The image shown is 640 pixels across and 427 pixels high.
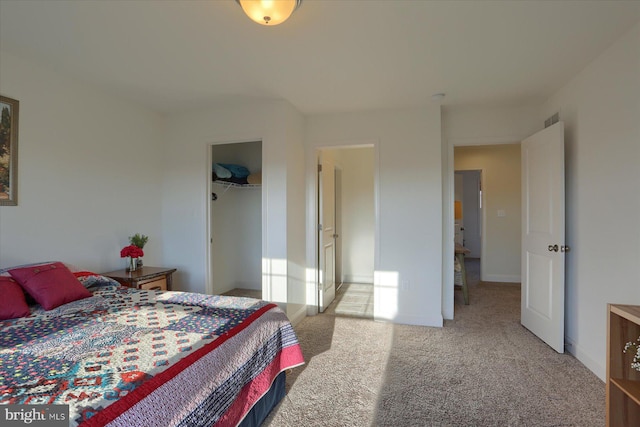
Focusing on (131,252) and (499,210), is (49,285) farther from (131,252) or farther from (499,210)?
(499,210)

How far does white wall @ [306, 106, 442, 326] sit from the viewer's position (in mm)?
3408

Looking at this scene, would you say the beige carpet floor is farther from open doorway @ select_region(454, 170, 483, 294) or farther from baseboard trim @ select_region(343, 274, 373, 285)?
open doorway @ select_region(454, 170, 483, 294)

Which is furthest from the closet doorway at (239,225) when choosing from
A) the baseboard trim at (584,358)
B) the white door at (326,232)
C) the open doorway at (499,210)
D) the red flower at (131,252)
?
the baseboard trim at (584,358)

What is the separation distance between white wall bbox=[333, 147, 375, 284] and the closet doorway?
1436 millimetres

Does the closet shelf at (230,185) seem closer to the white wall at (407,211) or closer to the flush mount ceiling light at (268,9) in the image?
the white wall at (407,211)

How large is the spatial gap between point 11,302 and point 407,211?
3.30m

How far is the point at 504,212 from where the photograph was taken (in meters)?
5.44

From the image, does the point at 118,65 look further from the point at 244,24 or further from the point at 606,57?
the point at 606,57

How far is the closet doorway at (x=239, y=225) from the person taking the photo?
14.8ft

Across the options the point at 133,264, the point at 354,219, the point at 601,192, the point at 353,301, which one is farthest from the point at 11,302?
the point at 354,219

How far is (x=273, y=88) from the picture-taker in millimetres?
3004

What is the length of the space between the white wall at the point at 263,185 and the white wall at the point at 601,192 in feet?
8.53

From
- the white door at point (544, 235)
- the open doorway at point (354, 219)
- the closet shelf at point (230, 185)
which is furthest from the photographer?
the open doorway at point (354, 219)

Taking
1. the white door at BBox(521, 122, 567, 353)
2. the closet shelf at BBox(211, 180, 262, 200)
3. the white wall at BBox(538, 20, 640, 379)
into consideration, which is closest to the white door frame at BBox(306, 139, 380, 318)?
the closet shelf at BBox(211, 180, 262, 200)
